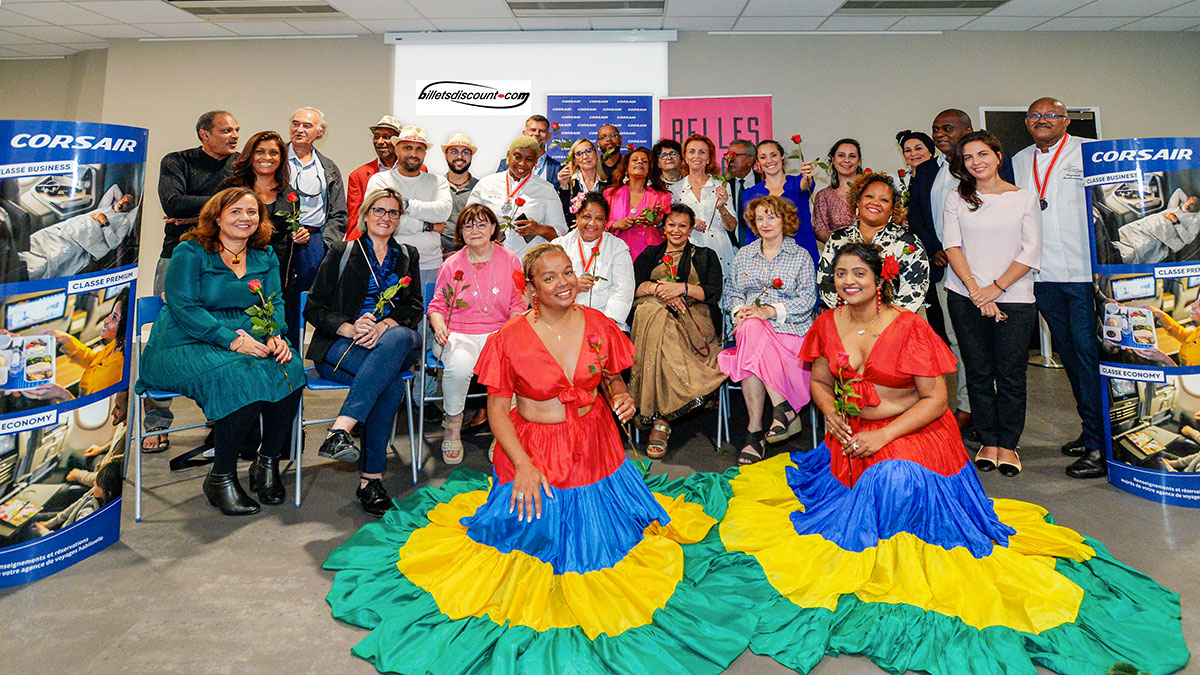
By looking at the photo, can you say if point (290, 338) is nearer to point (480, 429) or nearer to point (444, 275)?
point (444, 275)

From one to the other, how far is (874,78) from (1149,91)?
2996 millimetres

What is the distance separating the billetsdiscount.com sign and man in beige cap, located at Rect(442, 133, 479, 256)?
8.91ft

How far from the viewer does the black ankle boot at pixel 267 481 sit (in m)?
3.44

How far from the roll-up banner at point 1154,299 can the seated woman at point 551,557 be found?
2.26m

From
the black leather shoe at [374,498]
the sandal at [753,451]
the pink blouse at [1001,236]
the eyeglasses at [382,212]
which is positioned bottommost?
the black leather shoe at [374,498]

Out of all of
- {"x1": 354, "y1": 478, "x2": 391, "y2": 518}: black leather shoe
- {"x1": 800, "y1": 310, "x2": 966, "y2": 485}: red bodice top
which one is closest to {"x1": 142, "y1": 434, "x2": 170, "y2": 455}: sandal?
{"x1": 354, "y1": 478, "x2": 391, "y2": 518}: black leather shoe

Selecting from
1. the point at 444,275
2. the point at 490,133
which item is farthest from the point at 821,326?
the point at 490,133

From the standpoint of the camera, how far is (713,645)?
2.18 metres

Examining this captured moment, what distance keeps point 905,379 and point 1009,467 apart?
4.65 feet

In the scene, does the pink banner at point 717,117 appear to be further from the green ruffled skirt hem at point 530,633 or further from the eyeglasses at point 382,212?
the green ruffled skirt hem at point 530,633

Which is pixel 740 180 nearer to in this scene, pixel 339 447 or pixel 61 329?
pixel 339 447

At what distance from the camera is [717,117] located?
759cm

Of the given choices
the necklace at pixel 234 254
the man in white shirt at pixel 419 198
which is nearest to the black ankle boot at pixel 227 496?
the necklace at pixel 234 254

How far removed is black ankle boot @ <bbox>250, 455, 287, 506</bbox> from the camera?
3.44 metres
